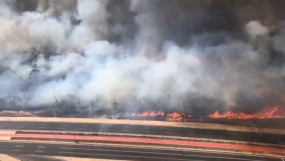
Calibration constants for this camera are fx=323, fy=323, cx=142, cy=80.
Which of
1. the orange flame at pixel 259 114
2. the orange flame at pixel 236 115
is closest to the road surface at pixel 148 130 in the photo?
the orange flame at pixel 236 115

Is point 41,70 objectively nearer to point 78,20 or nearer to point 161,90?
point 78,20

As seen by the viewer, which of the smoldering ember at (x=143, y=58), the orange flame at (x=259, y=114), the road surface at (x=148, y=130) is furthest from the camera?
the orange flame at (x=259, y=114)

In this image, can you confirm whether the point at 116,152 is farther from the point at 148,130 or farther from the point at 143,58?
the point at 143,58

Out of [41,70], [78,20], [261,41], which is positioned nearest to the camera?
[261,41]

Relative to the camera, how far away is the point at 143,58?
118 ft

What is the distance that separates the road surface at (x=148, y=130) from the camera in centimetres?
3488

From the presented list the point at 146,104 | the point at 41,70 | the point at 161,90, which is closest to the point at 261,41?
the point at 161,90

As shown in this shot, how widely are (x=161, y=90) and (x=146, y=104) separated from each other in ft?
7.64

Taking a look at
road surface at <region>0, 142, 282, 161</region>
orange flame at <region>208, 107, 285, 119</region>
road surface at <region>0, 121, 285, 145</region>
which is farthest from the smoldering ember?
road surface at <region>0, 142, 282, 161</region>

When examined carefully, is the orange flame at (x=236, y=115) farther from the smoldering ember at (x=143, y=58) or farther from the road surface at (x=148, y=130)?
the road surface at (x=148, y=130)

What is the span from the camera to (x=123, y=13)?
34.4 metres

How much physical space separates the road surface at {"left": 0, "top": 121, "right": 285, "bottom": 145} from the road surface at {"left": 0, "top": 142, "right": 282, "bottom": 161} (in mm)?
2094

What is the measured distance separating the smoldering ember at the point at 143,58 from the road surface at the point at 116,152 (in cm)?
424

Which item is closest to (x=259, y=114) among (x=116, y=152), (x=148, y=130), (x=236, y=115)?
(x=236, y=115)
